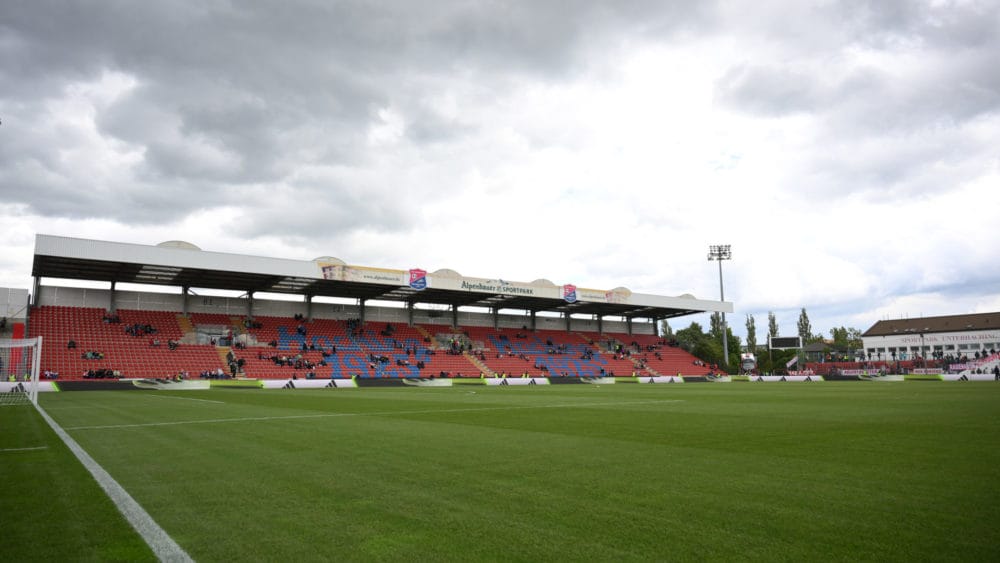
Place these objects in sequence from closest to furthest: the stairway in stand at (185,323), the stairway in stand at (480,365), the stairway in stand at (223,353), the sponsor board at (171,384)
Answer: the sponsor board at (171,384)
the stairway in stand at (223,353)
the stairway in stand at (185,323)
the stairway in stand at (480,365)

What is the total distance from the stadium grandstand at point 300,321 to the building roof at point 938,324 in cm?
5874

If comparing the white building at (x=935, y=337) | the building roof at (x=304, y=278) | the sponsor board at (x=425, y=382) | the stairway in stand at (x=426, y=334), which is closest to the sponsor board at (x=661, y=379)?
the building roof at (x=304, y=278)

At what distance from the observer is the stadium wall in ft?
145

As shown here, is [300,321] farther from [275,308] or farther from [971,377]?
[971,377]

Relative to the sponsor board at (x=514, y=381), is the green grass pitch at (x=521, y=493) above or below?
above

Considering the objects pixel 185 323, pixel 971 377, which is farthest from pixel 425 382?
pixel 971 377

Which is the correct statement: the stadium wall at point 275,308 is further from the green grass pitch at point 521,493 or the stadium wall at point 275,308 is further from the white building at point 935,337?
the white building at point 935,337

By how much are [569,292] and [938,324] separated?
8287 centimetres

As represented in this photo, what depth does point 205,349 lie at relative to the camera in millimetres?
44094

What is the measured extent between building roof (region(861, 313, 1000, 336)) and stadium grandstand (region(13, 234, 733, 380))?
193 feet

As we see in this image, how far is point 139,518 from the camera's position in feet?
15.4

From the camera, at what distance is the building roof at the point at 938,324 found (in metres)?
95.3

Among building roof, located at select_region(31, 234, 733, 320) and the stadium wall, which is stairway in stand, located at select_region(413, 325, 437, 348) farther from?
building roof, located at select_region(31, 234, 733, 320)

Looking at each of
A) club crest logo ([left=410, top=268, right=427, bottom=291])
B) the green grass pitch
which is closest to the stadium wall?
club crest logo ([left=410, top=268, right=427, bottom=291])
